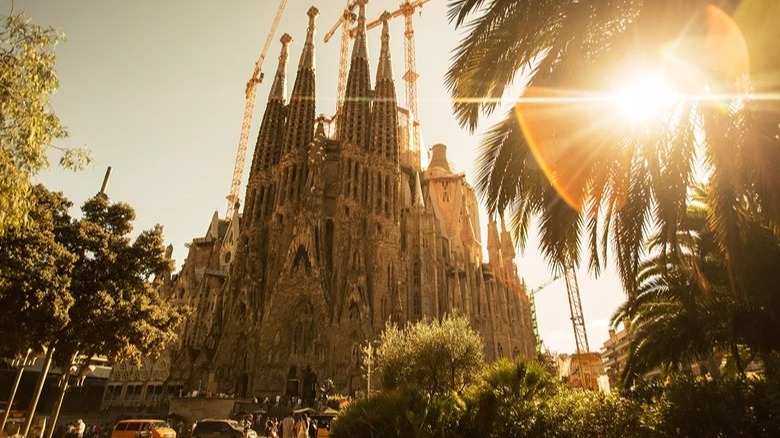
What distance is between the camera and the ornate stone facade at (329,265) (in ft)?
117

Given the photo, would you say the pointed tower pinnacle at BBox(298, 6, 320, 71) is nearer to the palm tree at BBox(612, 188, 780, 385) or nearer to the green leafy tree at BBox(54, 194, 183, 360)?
the green leafy tree at BBox(54, 194, 183, 360)

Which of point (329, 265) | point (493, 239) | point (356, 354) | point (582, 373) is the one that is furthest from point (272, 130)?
point (582, 373)

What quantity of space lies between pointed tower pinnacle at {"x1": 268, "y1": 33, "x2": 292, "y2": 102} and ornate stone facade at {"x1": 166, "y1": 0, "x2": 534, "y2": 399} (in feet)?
0.78

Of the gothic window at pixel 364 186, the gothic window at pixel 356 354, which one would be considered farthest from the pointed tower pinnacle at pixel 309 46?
the gothic window at pixel 356 354

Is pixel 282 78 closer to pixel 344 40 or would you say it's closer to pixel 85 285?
pixel 344 40

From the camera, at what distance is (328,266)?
38906mm

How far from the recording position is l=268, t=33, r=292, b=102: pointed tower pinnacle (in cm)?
5250

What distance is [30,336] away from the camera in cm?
1462

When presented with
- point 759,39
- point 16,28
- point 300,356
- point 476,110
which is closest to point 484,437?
point 476,110

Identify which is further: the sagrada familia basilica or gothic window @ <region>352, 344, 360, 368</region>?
the sagrada familia basilica

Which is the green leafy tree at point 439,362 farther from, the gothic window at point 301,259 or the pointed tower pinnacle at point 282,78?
the pointed tower pinnacle at point 282,78

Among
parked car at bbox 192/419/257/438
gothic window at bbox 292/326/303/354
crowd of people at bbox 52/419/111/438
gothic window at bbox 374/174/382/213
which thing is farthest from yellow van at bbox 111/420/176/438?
gothic window at bbox 374/174/382/213

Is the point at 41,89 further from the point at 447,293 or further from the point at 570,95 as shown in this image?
the point at 447,293

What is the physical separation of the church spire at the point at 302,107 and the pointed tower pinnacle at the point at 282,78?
3304mm
